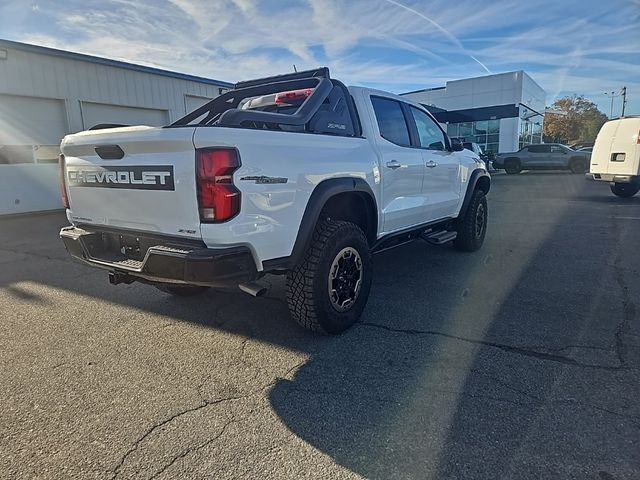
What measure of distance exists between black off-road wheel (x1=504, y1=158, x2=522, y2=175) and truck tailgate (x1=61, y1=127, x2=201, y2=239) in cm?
2695

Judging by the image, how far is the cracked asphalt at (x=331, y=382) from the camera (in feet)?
7.27

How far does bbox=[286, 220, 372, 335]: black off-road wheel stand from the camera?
3352 millimetres

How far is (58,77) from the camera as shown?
1203 cm

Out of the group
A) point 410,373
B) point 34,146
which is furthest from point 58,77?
point 410,373

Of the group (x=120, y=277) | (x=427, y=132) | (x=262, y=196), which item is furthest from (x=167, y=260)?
(x=427, y=132)

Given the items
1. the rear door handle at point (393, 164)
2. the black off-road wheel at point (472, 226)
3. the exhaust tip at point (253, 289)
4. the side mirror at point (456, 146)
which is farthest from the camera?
the black off-road wheel at point (472, 226)

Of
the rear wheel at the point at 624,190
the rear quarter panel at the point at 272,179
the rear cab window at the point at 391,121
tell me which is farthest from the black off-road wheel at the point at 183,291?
the rear wheel at the point at 624,190

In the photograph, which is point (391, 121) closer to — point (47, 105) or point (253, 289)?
point (253, 289)

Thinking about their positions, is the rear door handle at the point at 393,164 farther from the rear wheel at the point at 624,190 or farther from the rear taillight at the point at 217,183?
the rear wheel at the point at 624,190

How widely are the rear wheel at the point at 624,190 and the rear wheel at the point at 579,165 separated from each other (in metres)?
11.9

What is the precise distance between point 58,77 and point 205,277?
1236 cm

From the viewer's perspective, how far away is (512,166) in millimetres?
26516

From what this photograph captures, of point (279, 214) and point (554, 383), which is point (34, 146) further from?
point (554, 383)

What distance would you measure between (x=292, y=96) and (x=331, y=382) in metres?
2.87
